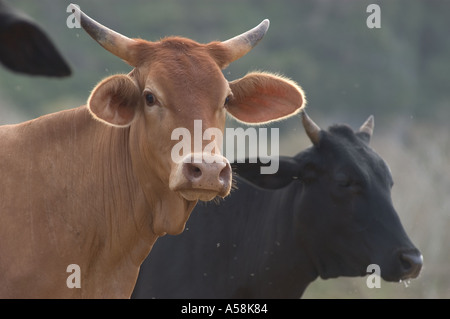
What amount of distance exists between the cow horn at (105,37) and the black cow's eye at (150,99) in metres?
0.27

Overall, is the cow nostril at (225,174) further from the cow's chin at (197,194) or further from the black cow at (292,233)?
the black cow at (292,233)

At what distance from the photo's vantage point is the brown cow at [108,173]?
469 cm

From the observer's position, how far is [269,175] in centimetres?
681

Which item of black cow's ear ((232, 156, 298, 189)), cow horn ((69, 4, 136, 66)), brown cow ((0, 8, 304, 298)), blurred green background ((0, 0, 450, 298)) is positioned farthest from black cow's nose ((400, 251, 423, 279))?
blurred green background ((0, 0, 450, 298))

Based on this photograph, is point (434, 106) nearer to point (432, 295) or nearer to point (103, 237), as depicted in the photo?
point (432, 295)

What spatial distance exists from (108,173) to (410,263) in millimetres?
2483

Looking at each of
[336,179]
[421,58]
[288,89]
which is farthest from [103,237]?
[421,58]

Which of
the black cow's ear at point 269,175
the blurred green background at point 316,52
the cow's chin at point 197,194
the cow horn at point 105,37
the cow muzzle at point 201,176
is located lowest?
the cow's chin at point 197,194

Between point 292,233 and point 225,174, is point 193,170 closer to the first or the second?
point 225,174

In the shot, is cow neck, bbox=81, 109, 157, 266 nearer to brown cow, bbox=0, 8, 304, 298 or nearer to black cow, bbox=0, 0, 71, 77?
brown cow, bbox=0, 8, 304, 298

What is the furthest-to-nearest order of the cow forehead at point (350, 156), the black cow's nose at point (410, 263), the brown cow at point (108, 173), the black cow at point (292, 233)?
the cow forehead at point (350, 156), the black cow at point (292, 233), the black cow's nose at point (410, 263), the brown cow at point (108, 173)

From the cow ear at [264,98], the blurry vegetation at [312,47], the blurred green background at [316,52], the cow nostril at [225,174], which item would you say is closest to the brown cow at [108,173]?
the cow nostril at [225,174]

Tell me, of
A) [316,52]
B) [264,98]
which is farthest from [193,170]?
[316,52]

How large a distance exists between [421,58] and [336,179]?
87.3 feet
